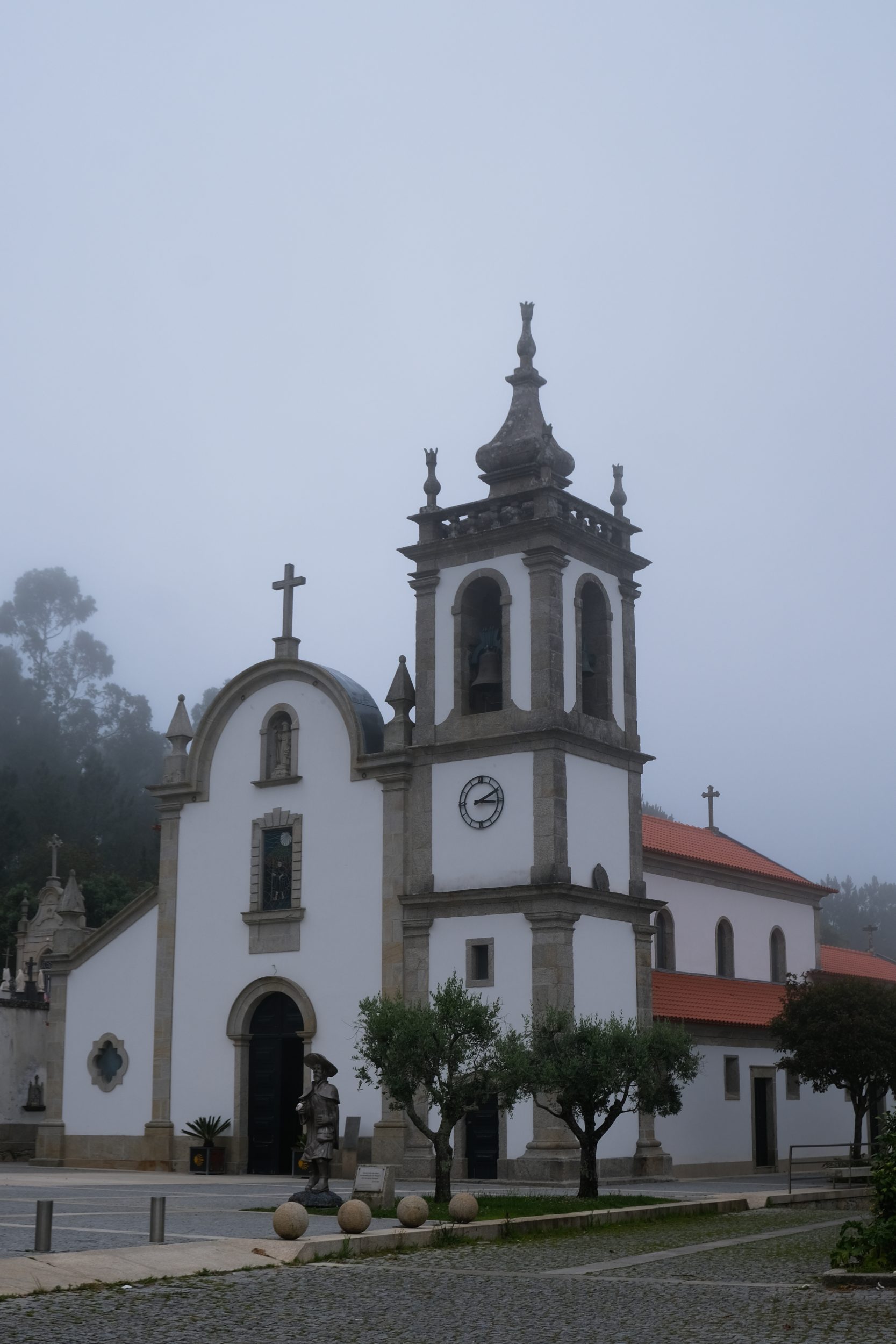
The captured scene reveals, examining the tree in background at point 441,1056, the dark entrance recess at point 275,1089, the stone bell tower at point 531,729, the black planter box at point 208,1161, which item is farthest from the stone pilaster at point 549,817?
the black planter box at point 208,1161

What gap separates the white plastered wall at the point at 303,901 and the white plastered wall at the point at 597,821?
13.6 ft

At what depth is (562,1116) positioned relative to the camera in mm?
24672

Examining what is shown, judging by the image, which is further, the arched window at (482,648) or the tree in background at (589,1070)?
the arched window at (482,648)

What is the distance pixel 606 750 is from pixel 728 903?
10.8m

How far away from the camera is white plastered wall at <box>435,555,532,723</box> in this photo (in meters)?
32.2

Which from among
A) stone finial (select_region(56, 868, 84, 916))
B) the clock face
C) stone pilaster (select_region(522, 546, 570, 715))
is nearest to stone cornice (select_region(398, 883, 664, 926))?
the clock face

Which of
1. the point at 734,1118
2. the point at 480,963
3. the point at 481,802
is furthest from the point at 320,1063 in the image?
the point at 734,1118

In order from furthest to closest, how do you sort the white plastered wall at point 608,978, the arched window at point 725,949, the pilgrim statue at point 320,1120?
the arched window at point 725,949 < the white plastered wall at point 608,978 < the pilgrim statue at point 320,1120

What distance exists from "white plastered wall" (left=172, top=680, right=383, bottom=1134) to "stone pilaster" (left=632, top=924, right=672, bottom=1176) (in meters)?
5.22

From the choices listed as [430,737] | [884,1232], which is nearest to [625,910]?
[430,737]

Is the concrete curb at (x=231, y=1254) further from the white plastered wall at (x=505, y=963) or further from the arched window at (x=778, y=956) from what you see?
the arched window at (x=778, y=956)

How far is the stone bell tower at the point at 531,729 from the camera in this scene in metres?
31.1

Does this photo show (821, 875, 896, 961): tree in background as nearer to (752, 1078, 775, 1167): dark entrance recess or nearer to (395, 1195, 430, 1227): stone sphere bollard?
(752, 1078, 775, 1167): dark entrance recess

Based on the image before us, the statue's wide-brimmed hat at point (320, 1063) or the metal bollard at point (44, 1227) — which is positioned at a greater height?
the statue's wide-brimmed hat at point (320, 1063)
